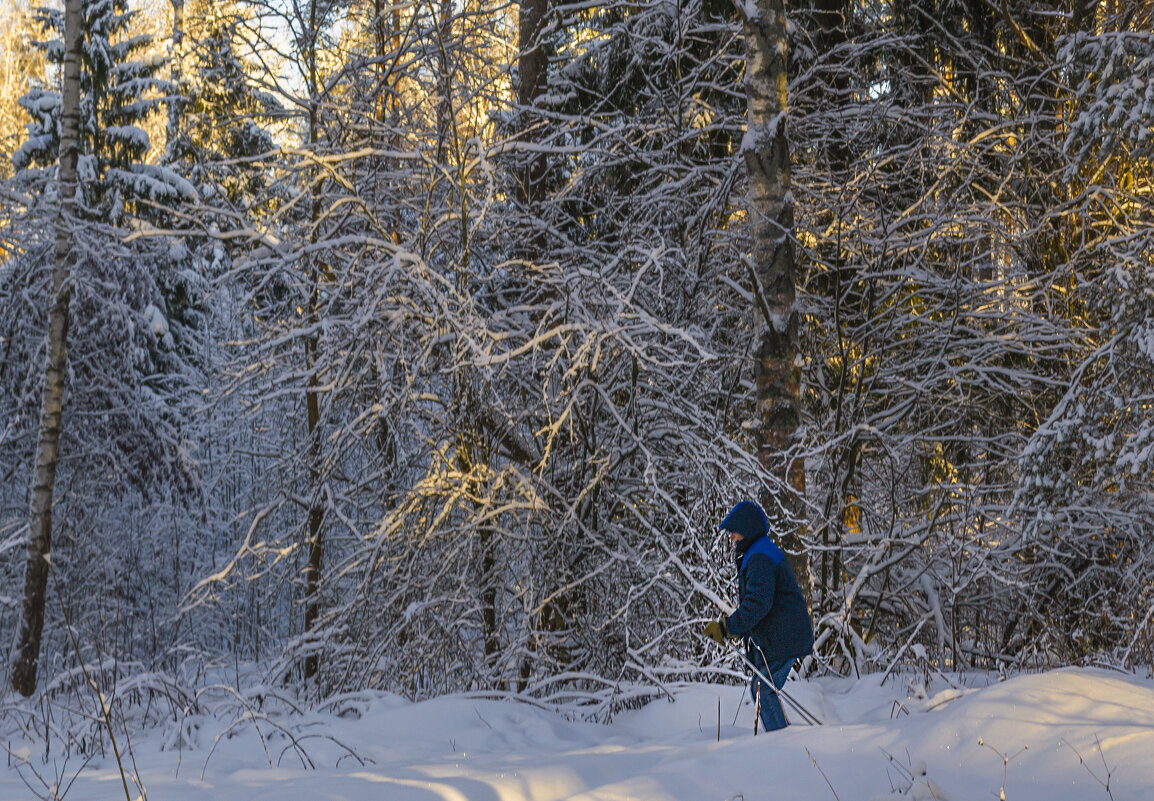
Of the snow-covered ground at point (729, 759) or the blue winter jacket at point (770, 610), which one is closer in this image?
the snow-covered ground at point (729, 759)

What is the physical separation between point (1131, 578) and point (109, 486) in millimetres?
14938

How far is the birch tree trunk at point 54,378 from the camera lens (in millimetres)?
12266

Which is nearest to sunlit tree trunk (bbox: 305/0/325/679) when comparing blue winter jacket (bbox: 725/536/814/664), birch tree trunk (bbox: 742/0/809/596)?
birch tree trunk (bbox: 742/0/809/596)

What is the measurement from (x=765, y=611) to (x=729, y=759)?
1386 mm

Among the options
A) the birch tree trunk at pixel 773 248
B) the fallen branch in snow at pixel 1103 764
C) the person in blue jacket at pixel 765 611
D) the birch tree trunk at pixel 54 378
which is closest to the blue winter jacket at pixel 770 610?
the person in blue jacket at pixel 765 611

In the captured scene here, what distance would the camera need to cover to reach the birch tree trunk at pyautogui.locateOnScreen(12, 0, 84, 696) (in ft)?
40.2

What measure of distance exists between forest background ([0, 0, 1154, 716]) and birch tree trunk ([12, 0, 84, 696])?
1.02 ft

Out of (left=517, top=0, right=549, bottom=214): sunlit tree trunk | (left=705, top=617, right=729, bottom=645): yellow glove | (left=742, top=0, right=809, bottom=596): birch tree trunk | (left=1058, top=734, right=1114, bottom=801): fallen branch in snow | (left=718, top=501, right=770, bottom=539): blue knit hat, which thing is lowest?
(left=705, top=617, right=729, bottom=645): yellow glove

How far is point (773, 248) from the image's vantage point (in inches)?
295

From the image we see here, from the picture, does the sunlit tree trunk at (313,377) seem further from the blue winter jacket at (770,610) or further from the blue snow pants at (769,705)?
the blue snow pants at (769,705)

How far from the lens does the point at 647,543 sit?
7.60m

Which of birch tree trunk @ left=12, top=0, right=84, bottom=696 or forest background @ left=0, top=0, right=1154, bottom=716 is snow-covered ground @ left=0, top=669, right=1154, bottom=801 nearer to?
forest background @ left=0, top=0, right=1154, bottom=716

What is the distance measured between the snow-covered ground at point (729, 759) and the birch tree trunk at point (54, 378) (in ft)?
28.1

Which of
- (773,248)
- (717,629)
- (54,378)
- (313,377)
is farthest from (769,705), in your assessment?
(54,378)
